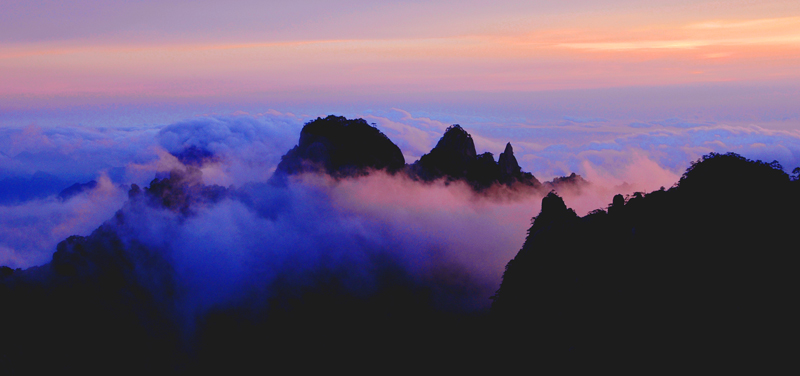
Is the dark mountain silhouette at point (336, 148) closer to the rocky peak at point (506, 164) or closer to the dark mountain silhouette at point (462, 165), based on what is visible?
the dark mountain silhouette at point (462, 165)

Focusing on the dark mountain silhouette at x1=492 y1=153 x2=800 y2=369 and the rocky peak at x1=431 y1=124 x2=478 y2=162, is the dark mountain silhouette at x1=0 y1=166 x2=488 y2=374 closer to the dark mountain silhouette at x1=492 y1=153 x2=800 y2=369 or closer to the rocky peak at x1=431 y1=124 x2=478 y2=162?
A: the dark mountain silhouette at x1=492 y1=153 x2=800 y2=369

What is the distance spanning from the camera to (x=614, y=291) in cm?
3528

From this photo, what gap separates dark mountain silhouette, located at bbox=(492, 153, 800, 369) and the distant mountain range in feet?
0.28

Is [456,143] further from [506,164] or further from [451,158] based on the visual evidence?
[506,164]

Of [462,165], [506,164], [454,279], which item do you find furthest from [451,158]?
[454,279]

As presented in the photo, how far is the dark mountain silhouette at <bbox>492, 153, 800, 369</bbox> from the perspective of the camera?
30.2 metres

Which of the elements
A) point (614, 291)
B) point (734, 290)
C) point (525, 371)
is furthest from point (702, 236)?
point (525, 371)

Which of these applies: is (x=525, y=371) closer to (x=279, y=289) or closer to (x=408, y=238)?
(x=279, y=289)

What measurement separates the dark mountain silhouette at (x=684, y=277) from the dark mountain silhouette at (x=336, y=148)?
202 ft

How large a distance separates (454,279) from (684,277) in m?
54.1

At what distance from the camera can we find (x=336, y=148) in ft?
323

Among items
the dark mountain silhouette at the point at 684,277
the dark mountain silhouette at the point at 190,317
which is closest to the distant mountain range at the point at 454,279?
the dark mountain silhouette at the point at 684,277

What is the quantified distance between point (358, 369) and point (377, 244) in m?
33.0

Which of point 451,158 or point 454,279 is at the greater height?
point 451,158
